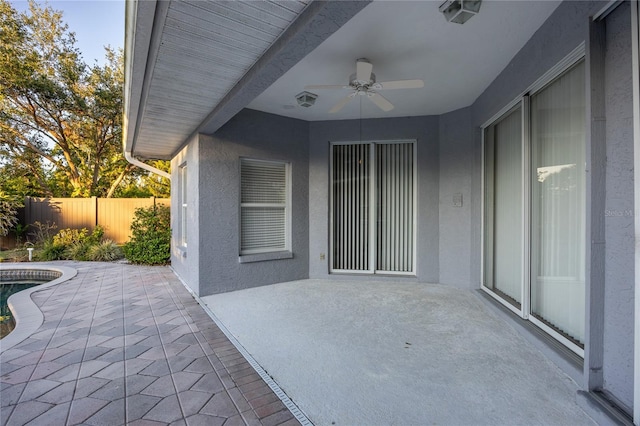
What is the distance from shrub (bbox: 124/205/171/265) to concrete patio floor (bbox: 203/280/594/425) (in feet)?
11.7

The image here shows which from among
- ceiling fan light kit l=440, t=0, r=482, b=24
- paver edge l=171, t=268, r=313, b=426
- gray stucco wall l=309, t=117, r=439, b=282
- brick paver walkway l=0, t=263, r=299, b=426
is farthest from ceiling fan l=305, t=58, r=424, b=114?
brick paver walkway l=0, t=263, r=299, b=426

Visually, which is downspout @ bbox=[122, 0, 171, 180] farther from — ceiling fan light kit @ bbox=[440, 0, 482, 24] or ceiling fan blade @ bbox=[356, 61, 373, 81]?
ceiling fan light kit @ bbox=[440, 0, 482, 24]

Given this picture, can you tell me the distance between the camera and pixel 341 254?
5727 mm

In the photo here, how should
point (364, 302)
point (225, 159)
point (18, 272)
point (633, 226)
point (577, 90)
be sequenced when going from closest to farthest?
point (633, 226) → point (577, 90) → point (364, 302) → point (225, 159) → point (18, 272)

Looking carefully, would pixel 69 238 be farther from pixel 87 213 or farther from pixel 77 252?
pixel 87 213

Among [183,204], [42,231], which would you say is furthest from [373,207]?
[42,231]

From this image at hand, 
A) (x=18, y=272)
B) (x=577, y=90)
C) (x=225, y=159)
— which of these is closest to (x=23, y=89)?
(x=18, y=272)

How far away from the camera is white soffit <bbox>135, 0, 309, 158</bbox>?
2045 millimetres

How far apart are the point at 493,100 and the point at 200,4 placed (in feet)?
11.6

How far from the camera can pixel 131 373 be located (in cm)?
239

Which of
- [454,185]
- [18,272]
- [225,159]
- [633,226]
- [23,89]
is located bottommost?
[18,272]

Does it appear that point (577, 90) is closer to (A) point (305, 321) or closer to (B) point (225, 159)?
(A) point (305, 321)

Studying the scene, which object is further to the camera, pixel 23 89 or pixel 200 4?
pixel 23 89

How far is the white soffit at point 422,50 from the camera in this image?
2607 millimetres
